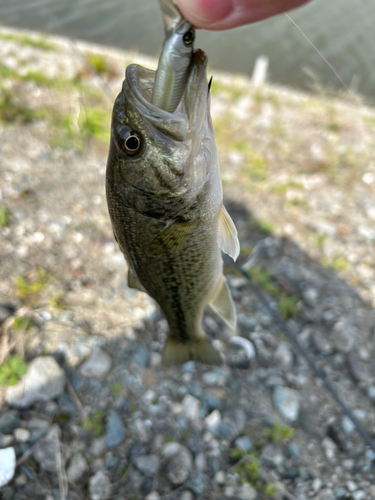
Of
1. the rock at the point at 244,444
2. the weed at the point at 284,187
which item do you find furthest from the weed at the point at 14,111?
the rock at the point at 244,444

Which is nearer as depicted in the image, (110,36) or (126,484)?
(126,484)

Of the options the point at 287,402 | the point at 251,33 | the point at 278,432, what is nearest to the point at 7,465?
the point at 278,432

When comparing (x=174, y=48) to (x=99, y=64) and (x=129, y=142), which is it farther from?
(x=99, y=64)

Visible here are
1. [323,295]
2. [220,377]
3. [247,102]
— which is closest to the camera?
[220,377]

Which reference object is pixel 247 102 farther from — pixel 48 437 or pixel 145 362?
pixel 48 437

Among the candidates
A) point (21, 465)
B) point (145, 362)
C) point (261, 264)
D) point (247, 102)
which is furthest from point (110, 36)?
point (21, 465)

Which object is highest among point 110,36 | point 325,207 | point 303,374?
point 325,207
